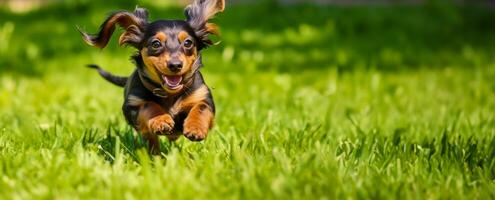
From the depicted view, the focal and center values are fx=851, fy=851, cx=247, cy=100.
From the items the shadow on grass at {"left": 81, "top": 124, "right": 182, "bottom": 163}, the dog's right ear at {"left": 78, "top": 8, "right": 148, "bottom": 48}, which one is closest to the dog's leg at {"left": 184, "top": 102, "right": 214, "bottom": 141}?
the shadow on grass at {"left": 81, "top": 124, "right": 182, "bottom": 163}

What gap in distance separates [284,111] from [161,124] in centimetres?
247

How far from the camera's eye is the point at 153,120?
12.3 feet

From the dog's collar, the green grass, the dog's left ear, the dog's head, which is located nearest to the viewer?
the green grass

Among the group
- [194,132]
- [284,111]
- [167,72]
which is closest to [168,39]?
[167,72]

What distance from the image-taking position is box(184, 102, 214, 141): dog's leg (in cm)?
364

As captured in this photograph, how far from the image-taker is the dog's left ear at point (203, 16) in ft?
13.1

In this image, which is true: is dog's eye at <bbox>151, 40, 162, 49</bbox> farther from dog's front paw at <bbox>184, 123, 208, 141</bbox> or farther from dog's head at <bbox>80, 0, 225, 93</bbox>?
dog's front paw at <bbox>184, 123, 208, 141</bbox>

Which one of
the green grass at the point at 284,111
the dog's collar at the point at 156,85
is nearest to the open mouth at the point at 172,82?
the dog's collar at the point at 156,85

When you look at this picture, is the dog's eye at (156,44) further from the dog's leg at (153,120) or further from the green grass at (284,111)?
the green grass at (284,111)

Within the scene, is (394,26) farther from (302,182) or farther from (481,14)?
(302,182)

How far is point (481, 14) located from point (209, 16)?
400 inches

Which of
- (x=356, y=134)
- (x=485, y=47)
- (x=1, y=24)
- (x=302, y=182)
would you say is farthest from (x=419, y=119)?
(x=1, y=24)

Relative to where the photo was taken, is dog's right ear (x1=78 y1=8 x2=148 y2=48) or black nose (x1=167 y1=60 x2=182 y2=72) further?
dog's right ear (x1=78 y1=8 x2=148 y2=48)

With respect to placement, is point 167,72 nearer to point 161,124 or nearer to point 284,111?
point 161,124
